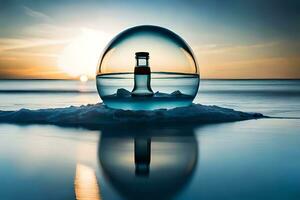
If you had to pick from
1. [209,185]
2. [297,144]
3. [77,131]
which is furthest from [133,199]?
[77,131]

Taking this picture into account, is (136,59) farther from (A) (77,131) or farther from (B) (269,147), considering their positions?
(B) (269,147)

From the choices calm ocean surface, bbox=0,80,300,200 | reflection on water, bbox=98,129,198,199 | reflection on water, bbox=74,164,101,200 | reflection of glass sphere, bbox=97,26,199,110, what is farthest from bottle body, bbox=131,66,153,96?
reflection on water, bbox=74,164,101,200

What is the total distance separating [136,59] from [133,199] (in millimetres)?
6261

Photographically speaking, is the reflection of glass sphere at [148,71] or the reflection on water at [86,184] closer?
the reflection on water at [86,184]

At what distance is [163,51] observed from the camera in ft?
32.7

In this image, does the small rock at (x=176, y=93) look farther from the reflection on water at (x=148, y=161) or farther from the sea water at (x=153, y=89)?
the reflection on water at (x=148, y=161)

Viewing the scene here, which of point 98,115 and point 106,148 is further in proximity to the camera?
point 98,115

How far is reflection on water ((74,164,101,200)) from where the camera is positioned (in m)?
3.93

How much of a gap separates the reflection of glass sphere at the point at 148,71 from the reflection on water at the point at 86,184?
4.80 m

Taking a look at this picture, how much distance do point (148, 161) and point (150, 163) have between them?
0.15m

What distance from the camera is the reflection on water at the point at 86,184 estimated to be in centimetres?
393

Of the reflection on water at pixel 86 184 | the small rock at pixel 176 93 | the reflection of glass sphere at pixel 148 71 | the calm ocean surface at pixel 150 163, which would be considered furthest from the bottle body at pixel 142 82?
the reflection on water at pixel 86 184

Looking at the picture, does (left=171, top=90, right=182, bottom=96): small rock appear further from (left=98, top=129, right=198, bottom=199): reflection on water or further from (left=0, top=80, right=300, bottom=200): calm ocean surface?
(left=98, top=129, right=198, bottom=199): reflection on water

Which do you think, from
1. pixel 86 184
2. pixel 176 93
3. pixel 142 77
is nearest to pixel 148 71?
pixel 142 77
